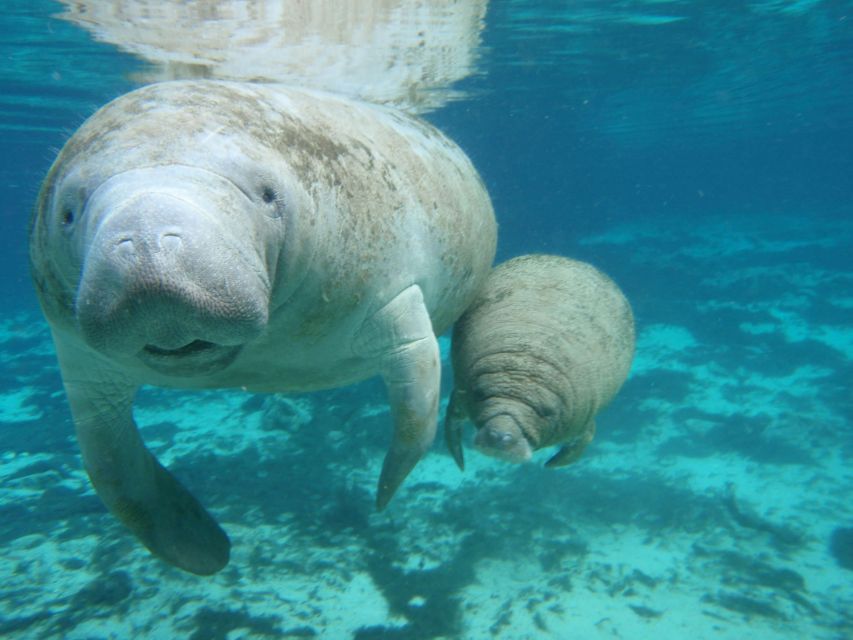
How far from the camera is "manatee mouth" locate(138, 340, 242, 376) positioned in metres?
1.81

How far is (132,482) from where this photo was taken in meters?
3.38

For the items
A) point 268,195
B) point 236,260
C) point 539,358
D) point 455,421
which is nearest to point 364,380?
point 455,421

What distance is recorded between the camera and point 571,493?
7066mm

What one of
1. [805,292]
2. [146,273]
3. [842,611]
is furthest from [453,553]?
[805,292]

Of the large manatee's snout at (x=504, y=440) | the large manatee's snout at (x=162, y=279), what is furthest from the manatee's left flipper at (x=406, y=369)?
the large manatee's snout at (x=162, y=279)

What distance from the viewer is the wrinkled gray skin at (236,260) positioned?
5.13ft

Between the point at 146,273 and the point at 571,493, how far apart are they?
6.52m

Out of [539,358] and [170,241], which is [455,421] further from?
[170,241]

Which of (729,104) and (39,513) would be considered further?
(729,104)

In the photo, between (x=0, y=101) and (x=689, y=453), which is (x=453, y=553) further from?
(x=0, y=101)

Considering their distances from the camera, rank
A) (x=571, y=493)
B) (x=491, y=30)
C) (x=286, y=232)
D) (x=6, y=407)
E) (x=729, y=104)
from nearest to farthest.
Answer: (x=286, y=232) → (x=571, y=493) → (x=6, y=407) → (x=491, y=30) → (x=729, y=104)

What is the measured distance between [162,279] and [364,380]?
5.24 meters

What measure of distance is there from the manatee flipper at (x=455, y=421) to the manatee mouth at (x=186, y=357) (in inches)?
94.1

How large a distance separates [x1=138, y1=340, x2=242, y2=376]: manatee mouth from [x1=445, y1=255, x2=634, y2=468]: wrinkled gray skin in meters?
1.91
